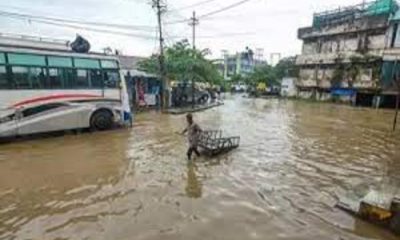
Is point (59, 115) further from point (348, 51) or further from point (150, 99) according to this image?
point (348, 51)

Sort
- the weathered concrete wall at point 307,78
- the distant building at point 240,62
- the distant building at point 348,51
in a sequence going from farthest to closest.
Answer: the distant building at point 240,62 < the weathered concrete wall at point 307,78 < the distant building at point 348,51

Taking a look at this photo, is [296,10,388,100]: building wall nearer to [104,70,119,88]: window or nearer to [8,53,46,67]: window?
[104,70,119,88]: window

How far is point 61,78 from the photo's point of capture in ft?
44.6

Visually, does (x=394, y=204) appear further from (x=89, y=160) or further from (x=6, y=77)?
(x=6, y=77)

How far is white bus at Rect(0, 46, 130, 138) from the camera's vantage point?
1234cm

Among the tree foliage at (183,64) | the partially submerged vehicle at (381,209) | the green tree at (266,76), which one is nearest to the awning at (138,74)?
the tree foliage at (183,64)

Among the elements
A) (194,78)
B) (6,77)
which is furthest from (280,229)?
(194,78)

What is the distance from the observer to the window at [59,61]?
13.3 metres

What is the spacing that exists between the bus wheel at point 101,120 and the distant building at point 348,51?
29.2 meters


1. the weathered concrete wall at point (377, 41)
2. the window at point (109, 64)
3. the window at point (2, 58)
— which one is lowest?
the window at point (109, 64)

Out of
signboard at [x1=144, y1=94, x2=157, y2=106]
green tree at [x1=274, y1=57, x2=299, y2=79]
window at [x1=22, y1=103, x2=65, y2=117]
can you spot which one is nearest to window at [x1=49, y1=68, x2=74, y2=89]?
window at [x1=22, y1=103, x2=65, y2=117]

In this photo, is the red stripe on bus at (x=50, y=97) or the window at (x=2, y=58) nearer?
the window at (x=2, y=58)

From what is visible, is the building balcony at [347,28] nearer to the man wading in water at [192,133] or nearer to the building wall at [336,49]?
the building wall at [336,49]

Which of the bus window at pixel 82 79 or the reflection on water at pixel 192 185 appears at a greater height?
the bus window at pixel 82 79
